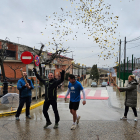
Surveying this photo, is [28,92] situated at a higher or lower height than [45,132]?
higher

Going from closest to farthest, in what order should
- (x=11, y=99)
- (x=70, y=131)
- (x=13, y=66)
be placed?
(x=70, y=131) < (x=11, y=99) < (x=13, y=66)

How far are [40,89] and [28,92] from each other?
20.5 ft

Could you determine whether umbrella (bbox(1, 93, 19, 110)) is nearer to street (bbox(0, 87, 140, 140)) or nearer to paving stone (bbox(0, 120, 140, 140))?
street (bbox(0, 87, 140, 140))

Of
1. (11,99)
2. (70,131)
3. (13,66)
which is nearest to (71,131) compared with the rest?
(70,131)

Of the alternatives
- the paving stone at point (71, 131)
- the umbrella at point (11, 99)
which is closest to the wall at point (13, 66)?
the umbrella at point (11, 99)

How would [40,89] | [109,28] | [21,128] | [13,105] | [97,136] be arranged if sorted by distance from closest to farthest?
[97,136] → [21,128] → [13,105] → [109,28] → [40,89]

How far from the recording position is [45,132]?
15.9ft

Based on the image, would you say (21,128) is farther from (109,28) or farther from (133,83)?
(109,28)

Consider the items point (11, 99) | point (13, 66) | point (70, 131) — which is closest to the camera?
point (70, 131)

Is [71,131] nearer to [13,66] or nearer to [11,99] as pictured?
[11,99]

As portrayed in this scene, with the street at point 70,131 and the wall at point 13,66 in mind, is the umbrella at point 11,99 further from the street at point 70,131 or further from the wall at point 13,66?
the wall at point 13,66

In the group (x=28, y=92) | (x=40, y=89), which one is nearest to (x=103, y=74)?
(x=40, y=89)

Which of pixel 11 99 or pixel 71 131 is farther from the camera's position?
pixel 11 99

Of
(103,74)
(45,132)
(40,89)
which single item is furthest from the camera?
(103,74)
